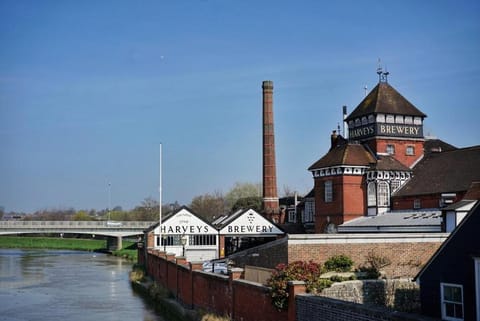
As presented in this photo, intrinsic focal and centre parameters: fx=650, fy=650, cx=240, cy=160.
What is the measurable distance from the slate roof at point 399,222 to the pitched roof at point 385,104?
8.90m

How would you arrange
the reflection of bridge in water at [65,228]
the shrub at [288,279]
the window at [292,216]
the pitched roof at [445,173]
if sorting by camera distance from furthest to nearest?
the reflection of bridge in water at [65,228] → the window at [292,216] → the pitched roof at [445,173] → the shrub at [288,279]

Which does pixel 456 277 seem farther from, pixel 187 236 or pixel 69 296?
pixel 187 236

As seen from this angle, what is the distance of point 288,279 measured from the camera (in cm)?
1836

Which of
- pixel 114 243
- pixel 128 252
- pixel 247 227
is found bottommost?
pixel 128 252

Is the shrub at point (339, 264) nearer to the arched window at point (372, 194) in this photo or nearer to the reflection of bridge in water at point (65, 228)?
the arched window at point (372, 194)

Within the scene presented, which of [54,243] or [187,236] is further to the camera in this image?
[54,243]

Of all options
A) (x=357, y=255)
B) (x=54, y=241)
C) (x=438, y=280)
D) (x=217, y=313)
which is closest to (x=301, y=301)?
(x=438, y=280)

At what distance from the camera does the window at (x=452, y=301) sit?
656 inches

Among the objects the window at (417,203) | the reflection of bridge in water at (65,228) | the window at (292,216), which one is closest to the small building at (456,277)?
the window at (417,203)

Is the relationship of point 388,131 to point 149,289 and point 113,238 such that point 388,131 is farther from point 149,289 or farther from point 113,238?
point 113,238

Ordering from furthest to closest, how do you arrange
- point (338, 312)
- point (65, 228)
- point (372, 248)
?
point (65, 228) < point (372, 248) < point (338, 312)

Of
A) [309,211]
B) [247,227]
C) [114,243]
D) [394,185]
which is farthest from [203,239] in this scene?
[114,243]

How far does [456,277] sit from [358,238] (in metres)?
15.3

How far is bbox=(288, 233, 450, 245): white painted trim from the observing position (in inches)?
1248
